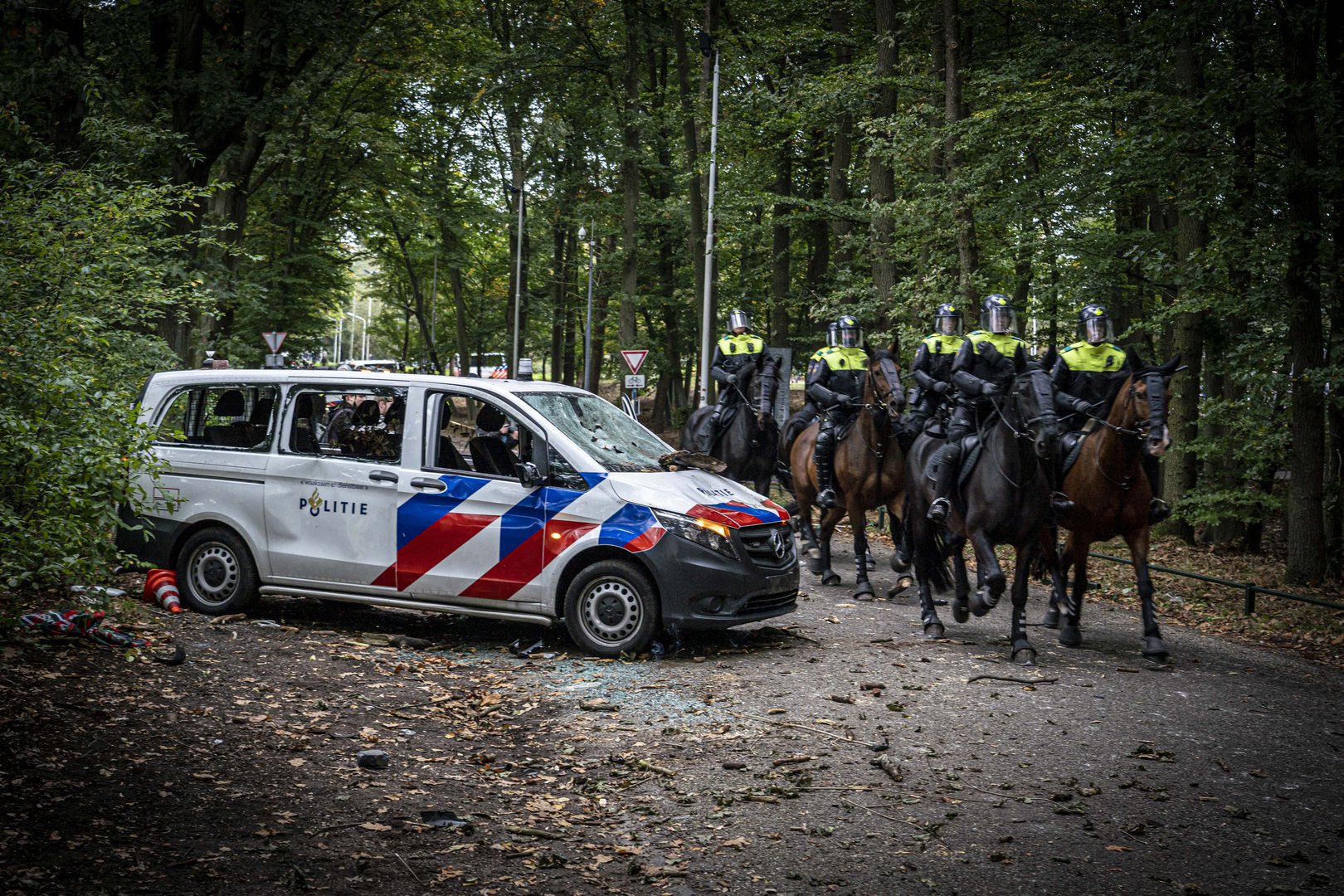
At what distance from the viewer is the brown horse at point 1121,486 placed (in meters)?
9.98

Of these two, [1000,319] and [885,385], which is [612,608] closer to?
[1000,319]

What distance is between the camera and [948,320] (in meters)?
12.5

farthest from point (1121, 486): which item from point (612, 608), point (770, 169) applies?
point (770, 169)

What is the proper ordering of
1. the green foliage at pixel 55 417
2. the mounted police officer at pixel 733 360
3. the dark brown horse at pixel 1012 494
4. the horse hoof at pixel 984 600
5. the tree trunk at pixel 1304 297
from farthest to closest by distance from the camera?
the mounted police officer at pixel 733 360 → the tree trunk at pixel 1304 297 → the horse hoof at pixel 984 600 → the dark brown horse at pixel 1012 494 → the green foliage at pixel 55 417

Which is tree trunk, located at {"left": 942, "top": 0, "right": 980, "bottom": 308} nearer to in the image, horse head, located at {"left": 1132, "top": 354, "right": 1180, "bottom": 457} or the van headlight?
horse head, located at {"left": 1132, "top": 354, "right": 1180, "bottom": 457}

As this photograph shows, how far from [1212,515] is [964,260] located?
5.58 metres

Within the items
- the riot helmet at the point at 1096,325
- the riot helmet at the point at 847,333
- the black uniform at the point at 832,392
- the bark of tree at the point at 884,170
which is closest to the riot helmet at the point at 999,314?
the riot helmet at the point at 1096,325

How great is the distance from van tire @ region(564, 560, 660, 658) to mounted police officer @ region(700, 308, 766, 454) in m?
7.15

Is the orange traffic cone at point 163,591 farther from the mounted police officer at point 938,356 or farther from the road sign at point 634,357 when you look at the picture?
the road sign at point 634,357

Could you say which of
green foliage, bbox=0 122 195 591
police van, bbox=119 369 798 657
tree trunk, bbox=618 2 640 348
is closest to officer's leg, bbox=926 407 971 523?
police van, bbox=119 369 798 657

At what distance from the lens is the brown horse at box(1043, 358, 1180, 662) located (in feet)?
32.8

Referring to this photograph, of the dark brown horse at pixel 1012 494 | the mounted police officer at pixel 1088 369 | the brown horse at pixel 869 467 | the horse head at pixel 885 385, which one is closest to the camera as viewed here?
the dark brown horse at pixel 1012 494

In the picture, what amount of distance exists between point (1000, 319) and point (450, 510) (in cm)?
537

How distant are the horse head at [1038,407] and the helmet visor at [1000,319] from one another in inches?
26.0
